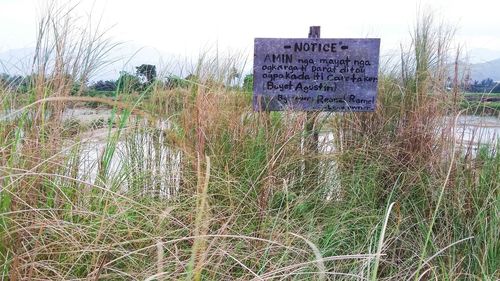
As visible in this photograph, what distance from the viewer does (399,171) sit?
106 inches

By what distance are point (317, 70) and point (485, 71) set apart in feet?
4.33

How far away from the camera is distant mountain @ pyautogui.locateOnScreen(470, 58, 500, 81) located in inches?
124

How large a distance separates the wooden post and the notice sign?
0.09 m

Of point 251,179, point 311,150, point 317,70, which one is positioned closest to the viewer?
point 251,179

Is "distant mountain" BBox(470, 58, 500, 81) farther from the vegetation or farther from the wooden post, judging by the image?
the wooden post

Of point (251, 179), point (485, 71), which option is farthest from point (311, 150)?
point (485, 71)

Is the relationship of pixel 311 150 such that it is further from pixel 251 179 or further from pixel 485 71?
pixel 485 71

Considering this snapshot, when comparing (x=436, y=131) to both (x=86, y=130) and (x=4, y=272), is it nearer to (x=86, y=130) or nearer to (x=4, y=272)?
(x=86, y=130)

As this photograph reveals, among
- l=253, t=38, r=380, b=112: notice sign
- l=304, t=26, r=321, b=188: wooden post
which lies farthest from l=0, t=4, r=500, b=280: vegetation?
l=253, t=38, r=380, b=112: notice sign

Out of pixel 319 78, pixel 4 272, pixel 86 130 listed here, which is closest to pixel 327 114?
pixel 319 78

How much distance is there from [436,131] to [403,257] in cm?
99

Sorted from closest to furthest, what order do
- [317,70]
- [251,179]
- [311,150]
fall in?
[251,179] → [311,150] → [317,70]

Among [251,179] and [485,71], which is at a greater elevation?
[485,71]

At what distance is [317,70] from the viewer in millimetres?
3025
